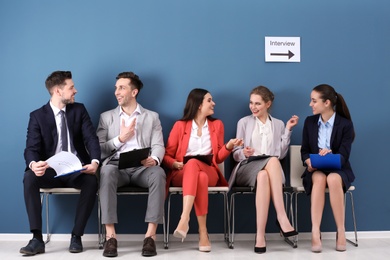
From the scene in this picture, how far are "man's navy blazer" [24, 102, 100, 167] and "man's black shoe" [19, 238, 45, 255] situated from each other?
59cm

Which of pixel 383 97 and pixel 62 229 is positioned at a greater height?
pixel 383 97

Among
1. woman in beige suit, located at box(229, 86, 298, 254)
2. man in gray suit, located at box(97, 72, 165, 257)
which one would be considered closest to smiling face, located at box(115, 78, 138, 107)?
man in gray suit, located at box(97, 72, 165, 257)

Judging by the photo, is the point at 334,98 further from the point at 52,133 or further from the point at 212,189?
the point at 52,133

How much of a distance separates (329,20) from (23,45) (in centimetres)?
270

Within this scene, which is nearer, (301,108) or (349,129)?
(349,129)

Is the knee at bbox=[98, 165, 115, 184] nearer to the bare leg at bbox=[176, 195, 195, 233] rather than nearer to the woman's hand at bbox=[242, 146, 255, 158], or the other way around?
the bare leg at bbox=[176, 195, 195, 233]

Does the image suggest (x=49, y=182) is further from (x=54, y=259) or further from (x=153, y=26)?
(x=153, y=26)

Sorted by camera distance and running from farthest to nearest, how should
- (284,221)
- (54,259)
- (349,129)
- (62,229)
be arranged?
(62,229), (349,129), (284,221), (54,259)

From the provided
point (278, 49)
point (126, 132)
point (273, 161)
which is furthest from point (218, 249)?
point (278, 49)

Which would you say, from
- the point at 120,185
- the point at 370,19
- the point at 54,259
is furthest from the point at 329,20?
the point at 54,259

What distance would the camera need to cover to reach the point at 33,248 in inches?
144

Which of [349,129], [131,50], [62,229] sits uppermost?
[131,50]

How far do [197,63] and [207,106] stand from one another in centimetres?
46

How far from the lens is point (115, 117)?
429 centimetres
